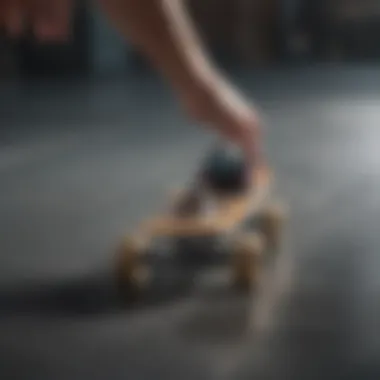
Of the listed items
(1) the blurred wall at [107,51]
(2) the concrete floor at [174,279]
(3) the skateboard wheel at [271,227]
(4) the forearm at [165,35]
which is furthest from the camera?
(1) the blurred wall at [107,51]

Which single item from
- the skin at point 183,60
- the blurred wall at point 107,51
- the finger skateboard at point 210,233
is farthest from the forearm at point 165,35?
the blurred wall at point 107,51

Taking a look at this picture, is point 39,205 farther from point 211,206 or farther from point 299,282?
point 299,282

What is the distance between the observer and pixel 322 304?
991mm

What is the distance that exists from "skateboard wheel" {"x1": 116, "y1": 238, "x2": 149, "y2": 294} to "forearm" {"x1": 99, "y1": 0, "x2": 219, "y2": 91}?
19 centimetres

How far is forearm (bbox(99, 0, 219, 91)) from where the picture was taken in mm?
1032

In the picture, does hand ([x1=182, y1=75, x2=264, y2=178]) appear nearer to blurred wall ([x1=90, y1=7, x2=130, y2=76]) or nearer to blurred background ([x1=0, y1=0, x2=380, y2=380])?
blurred background ([x1=0, y1=0, x2=380, y2=380])

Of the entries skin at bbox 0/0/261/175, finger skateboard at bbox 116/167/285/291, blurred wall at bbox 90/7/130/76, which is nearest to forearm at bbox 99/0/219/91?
skin at bbox 0/0/261/175

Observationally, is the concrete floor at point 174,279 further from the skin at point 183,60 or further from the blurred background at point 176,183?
the skin at point 183,60

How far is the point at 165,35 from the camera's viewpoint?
1058mm

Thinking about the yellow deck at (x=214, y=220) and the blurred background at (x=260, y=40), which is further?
the blurred background at (x=260, y=40)

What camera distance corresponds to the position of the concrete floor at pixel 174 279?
0.87 meters

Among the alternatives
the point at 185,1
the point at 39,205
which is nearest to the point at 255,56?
the point at 185,1

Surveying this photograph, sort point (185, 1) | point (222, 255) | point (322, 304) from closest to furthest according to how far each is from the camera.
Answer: point (322, 304) → point (222, 255) → point (185, 1)

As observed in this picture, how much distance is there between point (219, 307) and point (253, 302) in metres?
0.04
